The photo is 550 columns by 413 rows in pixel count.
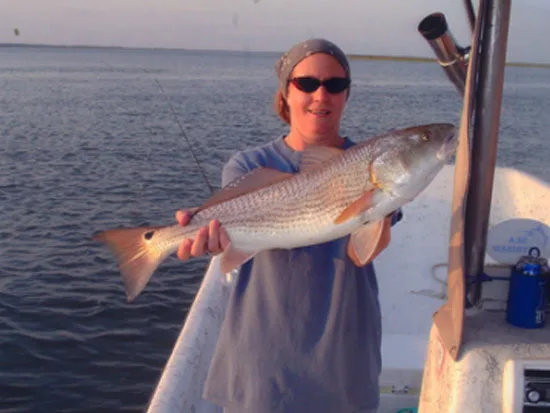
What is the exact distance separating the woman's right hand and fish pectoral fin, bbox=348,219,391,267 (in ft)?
2.19

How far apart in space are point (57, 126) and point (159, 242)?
23.6 m

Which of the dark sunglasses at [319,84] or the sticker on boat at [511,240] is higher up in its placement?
the dark sunglasses at [319,84]

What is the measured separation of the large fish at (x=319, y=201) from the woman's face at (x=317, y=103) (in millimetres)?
134

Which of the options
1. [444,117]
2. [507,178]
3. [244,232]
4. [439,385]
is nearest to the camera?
[439,385]

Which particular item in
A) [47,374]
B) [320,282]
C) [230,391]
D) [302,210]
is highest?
[302,210]

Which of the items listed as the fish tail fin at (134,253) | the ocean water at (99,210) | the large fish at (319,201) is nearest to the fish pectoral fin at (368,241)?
the large fish at (319,201)

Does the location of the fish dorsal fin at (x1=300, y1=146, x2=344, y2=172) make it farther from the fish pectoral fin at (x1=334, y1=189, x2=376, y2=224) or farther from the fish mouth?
the fish mouth

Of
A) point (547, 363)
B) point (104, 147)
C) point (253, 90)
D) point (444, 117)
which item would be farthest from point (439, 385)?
point (253, 90)

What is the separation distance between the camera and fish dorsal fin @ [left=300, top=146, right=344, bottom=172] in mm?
2918

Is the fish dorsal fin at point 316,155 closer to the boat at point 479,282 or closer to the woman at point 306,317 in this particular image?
the woman at point 306,317

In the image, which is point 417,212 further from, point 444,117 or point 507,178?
point 444,117

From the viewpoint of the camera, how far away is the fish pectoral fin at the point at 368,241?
2730mm

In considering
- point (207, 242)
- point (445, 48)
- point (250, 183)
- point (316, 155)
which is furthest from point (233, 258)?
point (445, 48)

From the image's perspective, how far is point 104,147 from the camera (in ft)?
70.6
